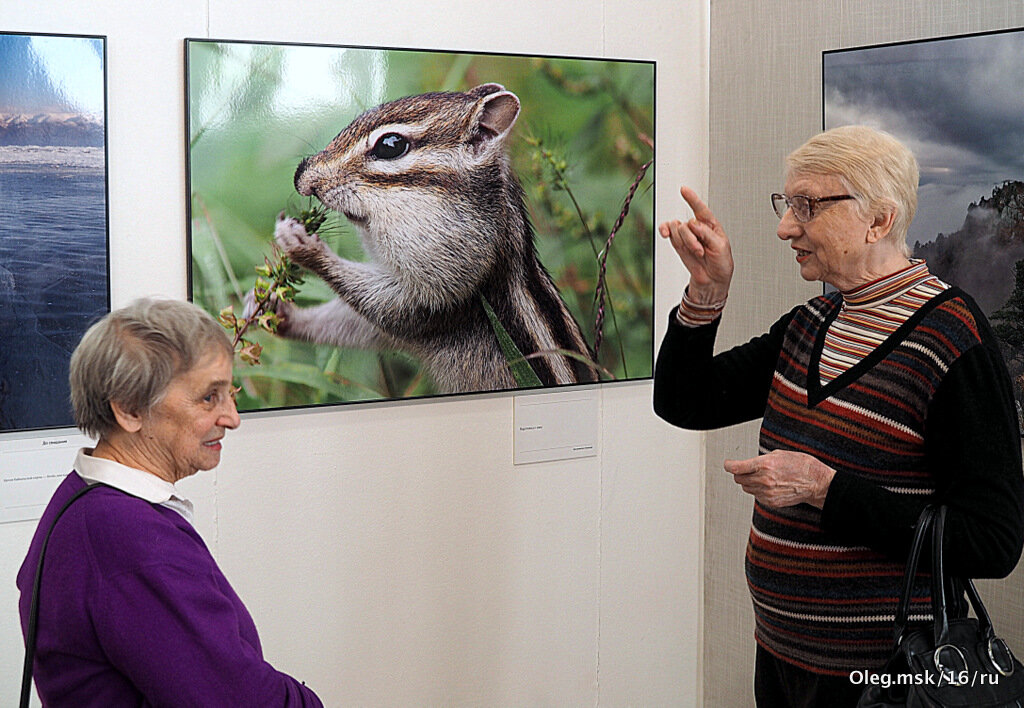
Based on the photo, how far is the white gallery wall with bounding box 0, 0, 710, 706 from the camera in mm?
2201

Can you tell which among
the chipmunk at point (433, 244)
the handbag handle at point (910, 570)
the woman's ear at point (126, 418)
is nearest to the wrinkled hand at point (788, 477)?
the handbag handle at point (910, 570)

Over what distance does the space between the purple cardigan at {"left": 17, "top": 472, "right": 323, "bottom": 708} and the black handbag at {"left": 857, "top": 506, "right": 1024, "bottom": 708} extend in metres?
0.88

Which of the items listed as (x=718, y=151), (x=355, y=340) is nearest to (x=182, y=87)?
(x=355, y=340)

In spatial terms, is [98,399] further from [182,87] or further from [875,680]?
[875,680]

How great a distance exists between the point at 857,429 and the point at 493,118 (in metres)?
1.26

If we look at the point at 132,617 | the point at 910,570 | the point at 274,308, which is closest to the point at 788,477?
the point at 910,570

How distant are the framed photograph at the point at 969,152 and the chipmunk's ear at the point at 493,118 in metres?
0.85

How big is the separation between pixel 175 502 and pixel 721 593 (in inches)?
78.1

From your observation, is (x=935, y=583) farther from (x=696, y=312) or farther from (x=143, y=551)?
(x=143, y=551)

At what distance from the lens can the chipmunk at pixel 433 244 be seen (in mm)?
2381

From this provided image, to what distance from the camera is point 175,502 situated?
1441mm

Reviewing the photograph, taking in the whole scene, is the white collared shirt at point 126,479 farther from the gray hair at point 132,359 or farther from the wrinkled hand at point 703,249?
the wrinkled hand at point 703,249

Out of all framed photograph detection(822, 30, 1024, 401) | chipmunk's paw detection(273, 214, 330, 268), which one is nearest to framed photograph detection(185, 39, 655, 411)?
chipmunk's paw detection(273, 214, 330, 268)

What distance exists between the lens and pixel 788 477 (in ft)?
5.37
